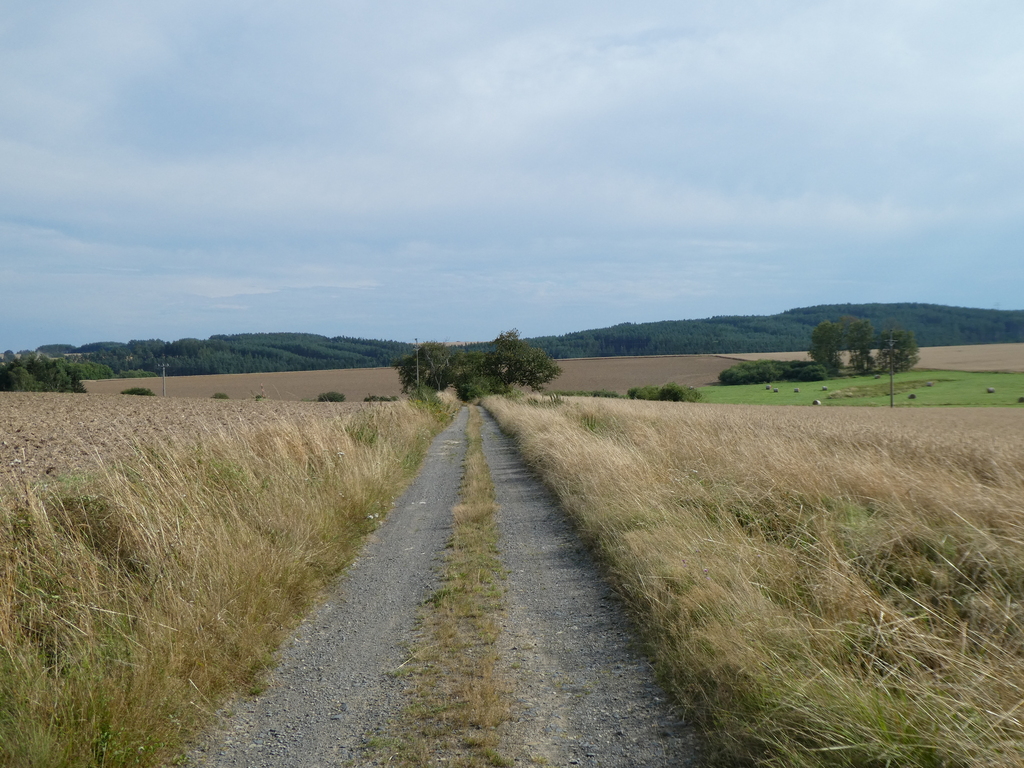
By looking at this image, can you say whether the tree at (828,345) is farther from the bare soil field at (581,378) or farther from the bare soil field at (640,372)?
the bare soil field at (640,372)

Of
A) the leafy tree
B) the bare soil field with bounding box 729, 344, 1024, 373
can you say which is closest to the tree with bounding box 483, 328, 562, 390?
the bare soil field with bounding box 729, 344, 1024, 373

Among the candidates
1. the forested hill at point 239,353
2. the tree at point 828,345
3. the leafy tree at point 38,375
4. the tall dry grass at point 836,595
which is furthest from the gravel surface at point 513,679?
the forested hill at point 239,353

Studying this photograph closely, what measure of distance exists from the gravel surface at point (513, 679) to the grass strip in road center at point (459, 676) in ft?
0.37

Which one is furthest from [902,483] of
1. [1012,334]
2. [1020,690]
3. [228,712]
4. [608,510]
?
[1012,334]

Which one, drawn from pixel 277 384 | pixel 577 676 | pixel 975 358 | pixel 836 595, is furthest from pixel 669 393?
pixel 577 676

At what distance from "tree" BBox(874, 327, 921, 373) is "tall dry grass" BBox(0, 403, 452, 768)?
213 ft

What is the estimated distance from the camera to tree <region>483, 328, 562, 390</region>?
68000mm

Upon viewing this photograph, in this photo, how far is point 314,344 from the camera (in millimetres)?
156125

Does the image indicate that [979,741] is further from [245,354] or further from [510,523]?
[245,354]

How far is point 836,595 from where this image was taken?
4047 millimetres

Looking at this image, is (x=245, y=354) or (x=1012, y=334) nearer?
(x=1012, y=334)

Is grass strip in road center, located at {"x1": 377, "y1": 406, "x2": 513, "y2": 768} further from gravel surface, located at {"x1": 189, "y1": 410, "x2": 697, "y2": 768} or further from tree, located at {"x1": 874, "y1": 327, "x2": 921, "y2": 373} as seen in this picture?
tree, located at {"x1": 874, "y1": 327, "x2": 921, "y2": 373}

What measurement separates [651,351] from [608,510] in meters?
116

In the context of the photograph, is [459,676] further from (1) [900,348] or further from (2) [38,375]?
(2) [38,375]
